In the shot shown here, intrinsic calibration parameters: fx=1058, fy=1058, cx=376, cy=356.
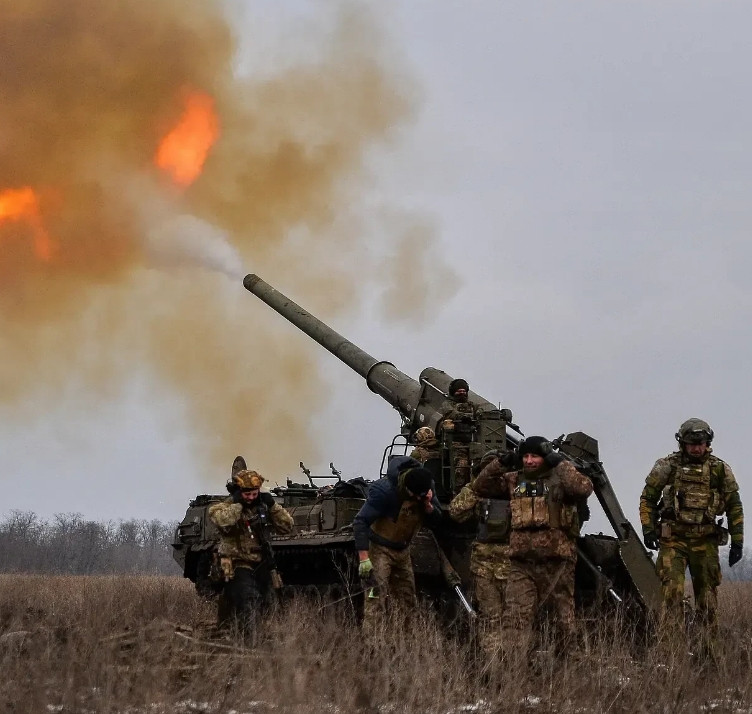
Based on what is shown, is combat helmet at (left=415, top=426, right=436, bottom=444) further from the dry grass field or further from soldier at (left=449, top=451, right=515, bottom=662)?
the dry grass field

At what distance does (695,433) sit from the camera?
959cm

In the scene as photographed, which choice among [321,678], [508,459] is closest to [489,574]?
[508,459]

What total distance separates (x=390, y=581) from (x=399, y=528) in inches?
19.6

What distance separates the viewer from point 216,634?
30.4 ft

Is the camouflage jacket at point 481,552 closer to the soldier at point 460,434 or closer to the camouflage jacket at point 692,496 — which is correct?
the camouflage jacket at point 692,496

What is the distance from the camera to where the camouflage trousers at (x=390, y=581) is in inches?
370

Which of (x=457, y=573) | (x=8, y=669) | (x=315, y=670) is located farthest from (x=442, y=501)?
(x=8, y=669)

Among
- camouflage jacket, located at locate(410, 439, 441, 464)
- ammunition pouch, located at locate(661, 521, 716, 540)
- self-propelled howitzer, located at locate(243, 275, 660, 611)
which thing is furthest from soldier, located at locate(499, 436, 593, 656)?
camouflage jacket, located at locate(410, 439, 441, 464)

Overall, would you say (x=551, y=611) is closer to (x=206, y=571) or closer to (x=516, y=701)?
(x=516, y=701)

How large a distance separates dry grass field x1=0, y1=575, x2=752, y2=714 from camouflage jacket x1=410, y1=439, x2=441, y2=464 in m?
3.37

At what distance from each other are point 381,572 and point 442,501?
243cm

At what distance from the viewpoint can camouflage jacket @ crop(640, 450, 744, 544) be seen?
9578mm

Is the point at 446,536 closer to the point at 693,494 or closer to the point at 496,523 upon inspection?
the point at 496,523

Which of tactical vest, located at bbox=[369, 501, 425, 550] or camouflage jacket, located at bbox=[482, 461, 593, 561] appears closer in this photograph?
camouflage jacket, located at bbox=[482, 461, 593, 561]
